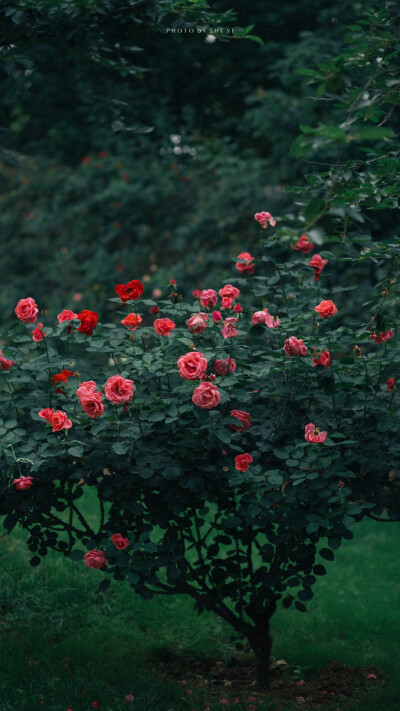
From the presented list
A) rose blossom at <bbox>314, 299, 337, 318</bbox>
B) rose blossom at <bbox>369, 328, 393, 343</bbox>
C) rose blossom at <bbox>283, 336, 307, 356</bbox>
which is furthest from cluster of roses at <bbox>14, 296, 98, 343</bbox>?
rose blossom at <bbox>369, 328, 393, 343</bbox>

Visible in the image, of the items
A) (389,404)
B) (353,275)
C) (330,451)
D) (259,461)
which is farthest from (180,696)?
(353,275)

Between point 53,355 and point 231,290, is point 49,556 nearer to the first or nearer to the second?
point 53,355

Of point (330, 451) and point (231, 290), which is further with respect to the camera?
point (231, 290)

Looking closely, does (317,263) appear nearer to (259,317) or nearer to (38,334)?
(259,317)

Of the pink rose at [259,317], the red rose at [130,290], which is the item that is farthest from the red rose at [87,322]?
the pink rose at [259,317]

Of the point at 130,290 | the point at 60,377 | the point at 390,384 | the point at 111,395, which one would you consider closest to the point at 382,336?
the point at 390,384

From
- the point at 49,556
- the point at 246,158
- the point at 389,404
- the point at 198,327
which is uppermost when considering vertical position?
the point at 198,327

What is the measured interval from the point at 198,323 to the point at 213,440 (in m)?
0.45

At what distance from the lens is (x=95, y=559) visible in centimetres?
257

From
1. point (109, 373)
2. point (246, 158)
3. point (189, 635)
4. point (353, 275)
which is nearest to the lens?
point (109, 373)

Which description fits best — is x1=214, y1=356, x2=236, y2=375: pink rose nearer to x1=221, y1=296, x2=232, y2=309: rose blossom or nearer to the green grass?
x1=221, y1=296, x2=232, y2=309: rose blossom

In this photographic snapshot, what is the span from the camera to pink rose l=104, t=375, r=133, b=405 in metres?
2.36

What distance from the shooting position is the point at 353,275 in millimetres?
6695

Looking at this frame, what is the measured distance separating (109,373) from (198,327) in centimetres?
52
